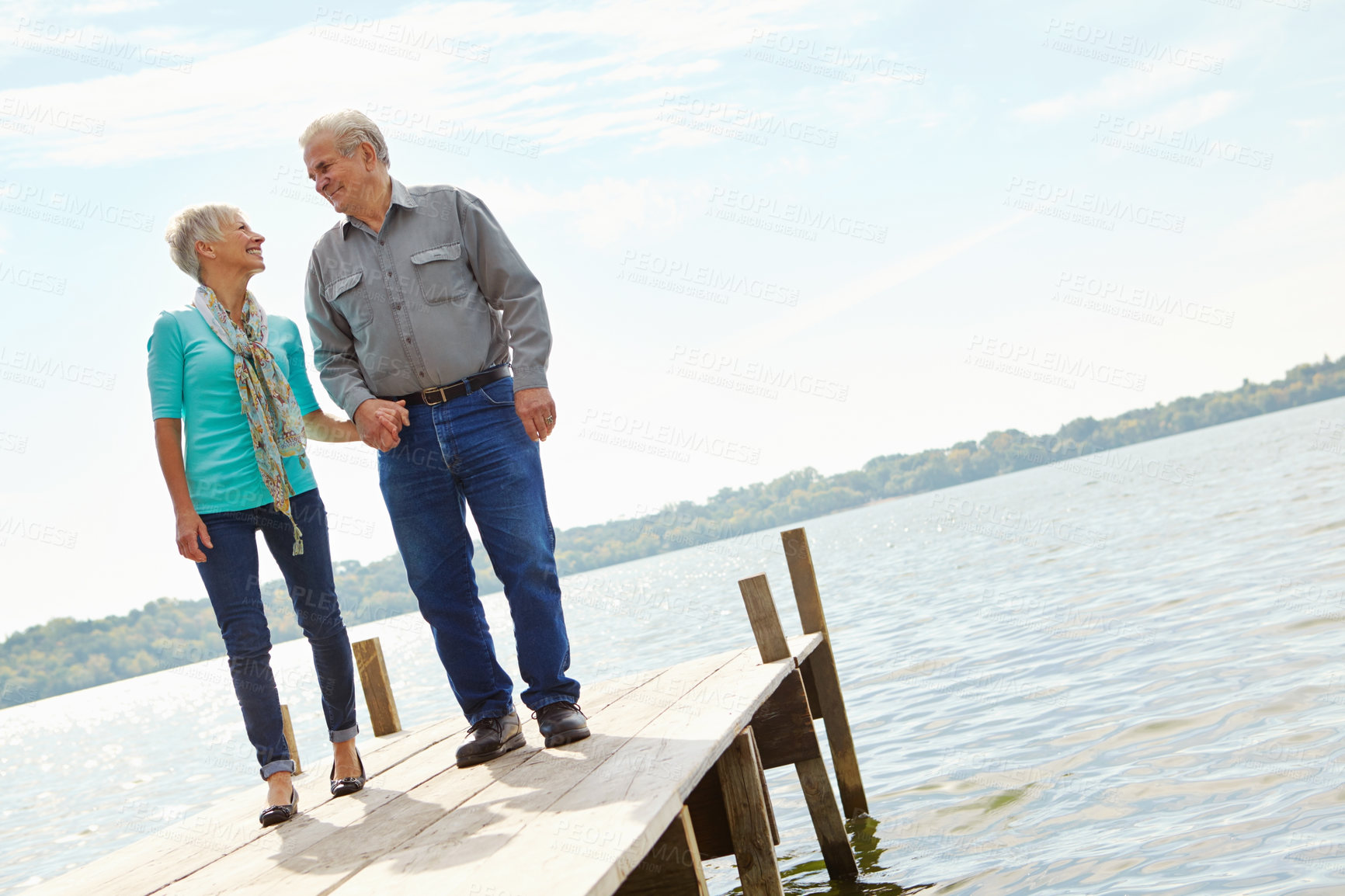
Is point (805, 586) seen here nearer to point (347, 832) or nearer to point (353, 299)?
point (353, 299)

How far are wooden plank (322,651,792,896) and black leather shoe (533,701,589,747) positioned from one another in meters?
0.05

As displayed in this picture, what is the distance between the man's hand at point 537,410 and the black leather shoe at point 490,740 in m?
1.03

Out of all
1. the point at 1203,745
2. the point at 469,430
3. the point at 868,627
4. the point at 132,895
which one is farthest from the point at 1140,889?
the point at 868,627

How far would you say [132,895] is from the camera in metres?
2.73

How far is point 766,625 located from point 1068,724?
12.3 ft

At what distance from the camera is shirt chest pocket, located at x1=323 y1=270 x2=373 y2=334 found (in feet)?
12.1

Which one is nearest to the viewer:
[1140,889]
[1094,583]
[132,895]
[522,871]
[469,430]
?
[522,871]

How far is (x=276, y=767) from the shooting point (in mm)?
3350

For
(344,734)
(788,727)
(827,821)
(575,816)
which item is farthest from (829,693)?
(575,816)

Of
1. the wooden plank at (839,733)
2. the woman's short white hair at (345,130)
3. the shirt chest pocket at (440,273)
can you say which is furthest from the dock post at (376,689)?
the woman's short white hair at (345,130)

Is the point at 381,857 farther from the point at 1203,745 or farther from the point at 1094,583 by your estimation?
the point at 1094,583

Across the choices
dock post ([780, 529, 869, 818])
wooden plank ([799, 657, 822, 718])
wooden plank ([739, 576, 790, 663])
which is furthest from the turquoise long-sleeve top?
wooden plank ([799, 657, 822, 718])

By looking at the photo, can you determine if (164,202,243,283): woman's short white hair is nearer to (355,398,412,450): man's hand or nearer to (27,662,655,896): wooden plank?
(355,398,412,450): man's hand

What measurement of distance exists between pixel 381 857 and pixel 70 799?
1923 centimetres
